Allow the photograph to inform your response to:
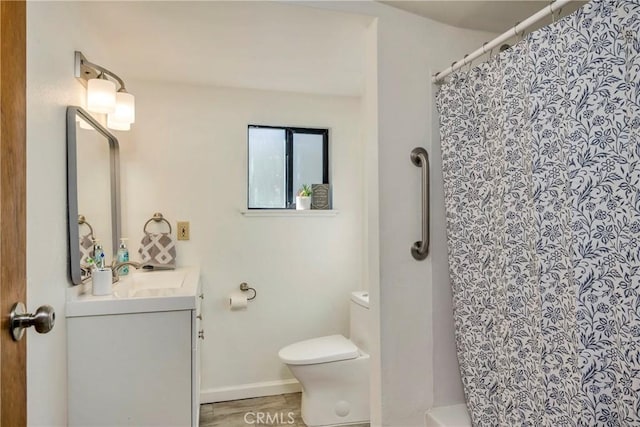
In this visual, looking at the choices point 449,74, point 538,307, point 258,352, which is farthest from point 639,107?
point 258,352

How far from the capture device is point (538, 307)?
3.82 ft

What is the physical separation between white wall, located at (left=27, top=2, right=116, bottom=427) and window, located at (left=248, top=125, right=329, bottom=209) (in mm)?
1295

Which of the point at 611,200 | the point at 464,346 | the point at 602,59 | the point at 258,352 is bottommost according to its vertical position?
the point at 258,352

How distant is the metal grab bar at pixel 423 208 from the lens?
160 centimetres

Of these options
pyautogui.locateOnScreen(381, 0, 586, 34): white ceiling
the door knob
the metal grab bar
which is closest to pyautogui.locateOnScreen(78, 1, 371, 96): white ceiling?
pyautogui.locateOnScreen(381, 0, 586, 34): white ceiling

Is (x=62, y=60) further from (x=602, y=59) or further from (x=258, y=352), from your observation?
(x=258, y=352)

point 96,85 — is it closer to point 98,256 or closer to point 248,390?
point 98,256

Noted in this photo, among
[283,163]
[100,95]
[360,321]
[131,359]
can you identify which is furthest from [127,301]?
[283,163]

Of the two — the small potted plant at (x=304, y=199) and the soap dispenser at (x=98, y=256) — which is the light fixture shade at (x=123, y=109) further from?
the small potted plant at (x=304, y=199)

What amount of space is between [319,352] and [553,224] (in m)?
1.51

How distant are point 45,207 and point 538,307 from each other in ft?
5.25

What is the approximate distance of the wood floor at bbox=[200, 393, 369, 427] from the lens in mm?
2246

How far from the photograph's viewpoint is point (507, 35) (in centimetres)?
127

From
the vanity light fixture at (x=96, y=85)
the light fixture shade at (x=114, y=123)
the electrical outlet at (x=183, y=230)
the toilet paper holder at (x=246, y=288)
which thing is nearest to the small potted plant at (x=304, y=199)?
the toilet paper holder at (x=246, y=288)
